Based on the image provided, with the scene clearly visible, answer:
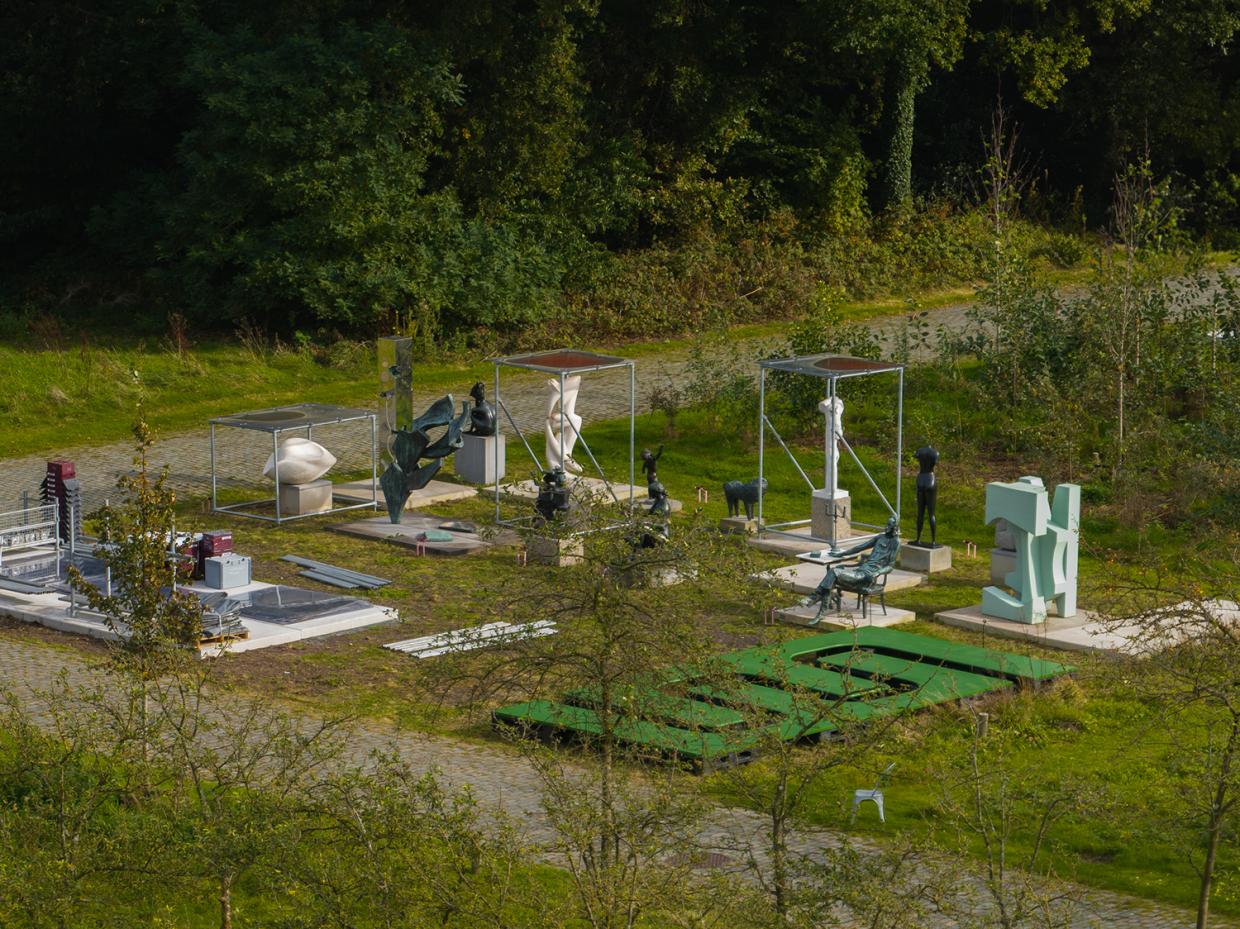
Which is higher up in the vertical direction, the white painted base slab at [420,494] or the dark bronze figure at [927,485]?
the dark bronze figure at [927,485]

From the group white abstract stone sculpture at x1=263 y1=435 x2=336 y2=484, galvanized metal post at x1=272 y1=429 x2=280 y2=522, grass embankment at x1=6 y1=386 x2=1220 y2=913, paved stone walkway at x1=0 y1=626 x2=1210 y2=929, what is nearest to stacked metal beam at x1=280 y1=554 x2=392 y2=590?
grass embankment at x1=6 y1=386 x2=1220 y2=913

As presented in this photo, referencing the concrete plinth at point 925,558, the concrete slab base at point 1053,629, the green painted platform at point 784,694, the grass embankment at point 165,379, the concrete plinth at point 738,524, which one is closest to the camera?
the green painted platform at point 784,694

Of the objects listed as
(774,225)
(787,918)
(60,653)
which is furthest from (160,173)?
(787,918)

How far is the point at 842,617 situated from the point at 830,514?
9.19 feet

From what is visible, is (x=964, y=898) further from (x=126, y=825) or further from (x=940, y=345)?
(x=940, y=345)

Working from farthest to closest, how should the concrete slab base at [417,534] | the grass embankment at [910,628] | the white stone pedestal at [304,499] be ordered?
the white stone pedestal at [304,499] < the concrete slab base at [417,534] < the grass embankment at [910,628]

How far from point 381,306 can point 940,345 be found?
950 centimetres

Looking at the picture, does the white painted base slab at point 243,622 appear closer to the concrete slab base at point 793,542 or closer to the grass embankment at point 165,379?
the concrete slab base at point 793,542

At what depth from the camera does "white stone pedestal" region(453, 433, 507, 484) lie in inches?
955

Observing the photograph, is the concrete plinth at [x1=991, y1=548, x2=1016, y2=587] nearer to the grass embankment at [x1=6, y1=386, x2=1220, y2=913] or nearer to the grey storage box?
the grass embankment at [x1=6, y1=386, x2=1220, y2=913]

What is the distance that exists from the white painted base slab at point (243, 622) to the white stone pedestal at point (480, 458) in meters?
5.04

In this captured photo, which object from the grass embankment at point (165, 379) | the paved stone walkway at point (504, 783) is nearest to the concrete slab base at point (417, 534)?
the paved stone walkway at point (504, 783)

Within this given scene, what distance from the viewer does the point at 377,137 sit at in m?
33.6

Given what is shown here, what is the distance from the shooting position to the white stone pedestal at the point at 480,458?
2425 cm
